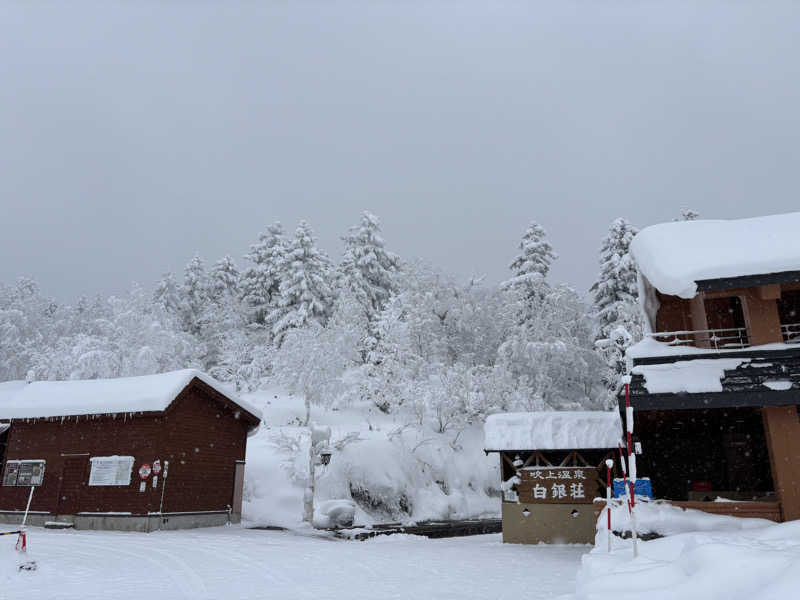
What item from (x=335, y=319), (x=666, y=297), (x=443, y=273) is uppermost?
(x=443, y=273)

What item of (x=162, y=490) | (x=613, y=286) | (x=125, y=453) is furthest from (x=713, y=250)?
(x=613, y=286)

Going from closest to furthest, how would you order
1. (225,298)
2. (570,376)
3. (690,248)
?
(690,248), (570,376), (225,298)

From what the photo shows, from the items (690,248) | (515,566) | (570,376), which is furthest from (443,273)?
(515,566)

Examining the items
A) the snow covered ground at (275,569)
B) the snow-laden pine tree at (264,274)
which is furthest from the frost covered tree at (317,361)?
the snow covered ground at (275,569)

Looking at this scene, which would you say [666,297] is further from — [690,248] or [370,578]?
[370,578]

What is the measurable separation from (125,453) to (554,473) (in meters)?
14.1

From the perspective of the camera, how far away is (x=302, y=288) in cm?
4588

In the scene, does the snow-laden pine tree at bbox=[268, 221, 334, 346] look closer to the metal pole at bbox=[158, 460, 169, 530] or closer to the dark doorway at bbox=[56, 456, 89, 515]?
the dark doorway at bbox=[56, 456, 89, 515]

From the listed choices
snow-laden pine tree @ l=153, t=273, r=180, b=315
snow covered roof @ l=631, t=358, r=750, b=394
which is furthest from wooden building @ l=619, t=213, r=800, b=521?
snow-laden pine tree @ l=153, t=273, r=180, b=315

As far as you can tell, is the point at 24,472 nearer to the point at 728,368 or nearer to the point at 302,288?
the point at 728,368

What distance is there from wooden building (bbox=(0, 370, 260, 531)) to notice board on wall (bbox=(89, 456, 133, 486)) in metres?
0.03

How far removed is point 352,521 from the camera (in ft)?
76.8

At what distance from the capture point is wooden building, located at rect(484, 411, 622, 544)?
17.0 metres

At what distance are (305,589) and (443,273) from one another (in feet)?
103
